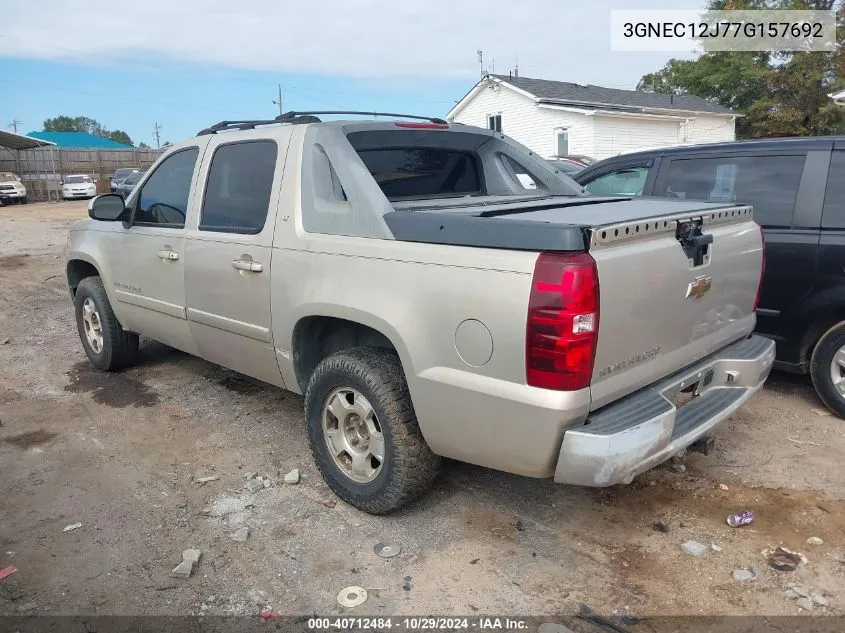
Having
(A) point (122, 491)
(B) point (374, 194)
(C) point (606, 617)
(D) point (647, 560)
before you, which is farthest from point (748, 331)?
(A) point (122, 491)

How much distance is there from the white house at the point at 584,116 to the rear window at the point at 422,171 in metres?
22.0

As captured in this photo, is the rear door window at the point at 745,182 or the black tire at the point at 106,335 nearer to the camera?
the rear door window at the point at 745,182

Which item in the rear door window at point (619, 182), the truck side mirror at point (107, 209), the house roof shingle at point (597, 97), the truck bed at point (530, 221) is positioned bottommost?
the truck side mirror at point (107, 209)

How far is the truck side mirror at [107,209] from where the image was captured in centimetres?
481

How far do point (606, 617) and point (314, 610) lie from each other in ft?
3.79

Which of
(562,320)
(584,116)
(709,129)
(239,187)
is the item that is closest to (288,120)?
(239,187)

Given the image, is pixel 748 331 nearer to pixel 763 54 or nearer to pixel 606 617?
pixel 606 617

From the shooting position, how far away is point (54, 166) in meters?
35.2

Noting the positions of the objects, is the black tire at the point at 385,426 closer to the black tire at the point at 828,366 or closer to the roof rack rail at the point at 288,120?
the roof rack rail at the point at 288,120

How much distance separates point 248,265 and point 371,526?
61.6 inches

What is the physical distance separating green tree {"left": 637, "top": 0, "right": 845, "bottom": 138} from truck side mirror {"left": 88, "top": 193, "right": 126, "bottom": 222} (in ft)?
111

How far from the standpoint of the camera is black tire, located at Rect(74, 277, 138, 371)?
17.8 ft

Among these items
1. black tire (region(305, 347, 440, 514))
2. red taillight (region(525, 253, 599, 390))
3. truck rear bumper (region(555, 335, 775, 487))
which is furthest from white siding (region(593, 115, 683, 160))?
red taillight (region(525, 253, 599, 390))

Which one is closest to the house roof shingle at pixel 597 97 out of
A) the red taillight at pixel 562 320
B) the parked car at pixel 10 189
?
the parked car at pixel 10 189
